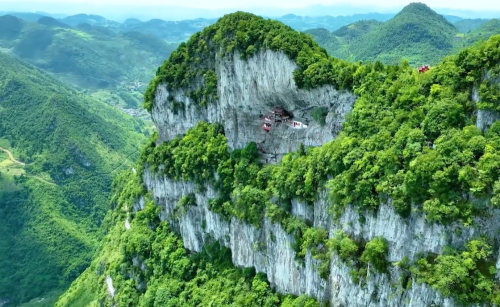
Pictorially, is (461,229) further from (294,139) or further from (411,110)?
(294,139)

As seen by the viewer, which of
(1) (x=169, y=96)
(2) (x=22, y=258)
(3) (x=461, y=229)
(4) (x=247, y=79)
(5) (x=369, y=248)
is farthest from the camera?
(2) (x=22, y=258)

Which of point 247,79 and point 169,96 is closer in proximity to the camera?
point 247,79

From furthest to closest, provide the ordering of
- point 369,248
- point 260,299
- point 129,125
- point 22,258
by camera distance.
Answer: point 129,125, point 22,258, point 260,299, point 369,248

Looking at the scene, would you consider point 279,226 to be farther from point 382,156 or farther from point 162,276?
point 162,276

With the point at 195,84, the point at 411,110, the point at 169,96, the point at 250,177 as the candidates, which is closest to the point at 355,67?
the point at 411,110

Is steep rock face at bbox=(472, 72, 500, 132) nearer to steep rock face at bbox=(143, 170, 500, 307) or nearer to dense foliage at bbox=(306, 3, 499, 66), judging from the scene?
steep rock face at bbox=(143, 170, 500, 307)

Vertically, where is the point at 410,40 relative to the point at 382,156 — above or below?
above

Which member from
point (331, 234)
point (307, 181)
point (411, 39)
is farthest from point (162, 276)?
point (411, 39)
